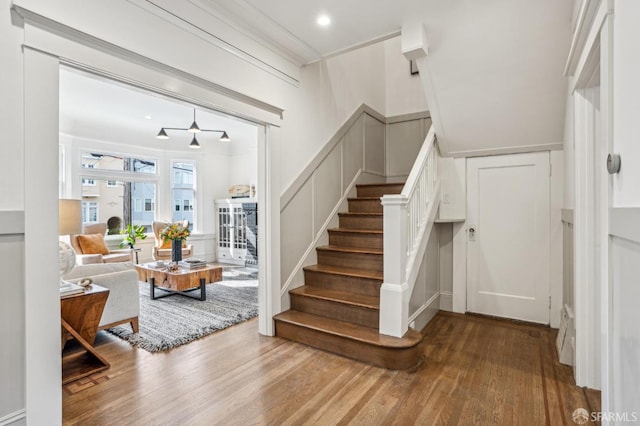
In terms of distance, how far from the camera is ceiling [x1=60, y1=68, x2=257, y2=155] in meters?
4.51

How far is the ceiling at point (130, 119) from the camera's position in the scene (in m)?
4.51

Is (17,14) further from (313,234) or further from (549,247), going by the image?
(549,247)

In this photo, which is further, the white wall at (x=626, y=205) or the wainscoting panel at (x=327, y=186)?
the wainscoting panel at (x=327, y=186)

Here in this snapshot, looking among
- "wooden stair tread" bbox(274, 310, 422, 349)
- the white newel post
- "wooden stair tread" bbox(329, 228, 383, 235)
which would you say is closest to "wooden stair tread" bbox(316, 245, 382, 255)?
"wooden stair tread" bbox(329, 228, 383, 235)

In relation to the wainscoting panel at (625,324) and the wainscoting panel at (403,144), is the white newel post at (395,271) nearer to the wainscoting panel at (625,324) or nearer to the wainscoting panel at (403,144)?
the wainscoting panel at (625,324)

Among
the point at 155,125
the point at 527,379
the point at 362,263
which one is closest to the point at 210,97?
the point at 362,263

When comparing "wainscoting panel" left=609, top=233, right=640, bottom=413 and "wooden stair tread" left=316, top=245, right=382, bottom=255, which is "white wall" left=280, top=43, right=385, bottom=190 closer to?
"wooden stair tread" left=316, top=245, right=382, bottom=255

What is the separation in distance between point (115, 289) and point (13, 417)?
1.51 m

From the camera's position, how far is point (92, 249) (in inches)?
209

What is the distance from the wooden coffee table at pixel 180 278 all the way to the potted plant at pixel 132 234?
2030 mm

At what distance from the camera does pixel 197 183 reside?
7320 mm

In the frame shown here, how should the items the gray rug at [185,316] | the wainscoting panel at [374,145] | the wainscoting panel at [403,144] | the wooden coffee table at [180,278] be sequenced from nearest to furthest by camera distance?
the gray rug at [185,316] → the wooden coffee table at [180,278] → the wainscoting panel at [374,145] → the wainscoting panel at [403,144]

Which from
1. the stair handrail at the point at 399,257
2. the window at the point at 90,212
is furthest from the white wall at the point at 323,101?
the window at the point at 90,212

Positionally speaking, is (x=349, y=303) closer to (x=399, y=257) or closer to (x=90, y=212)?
(x=399, y=257)
